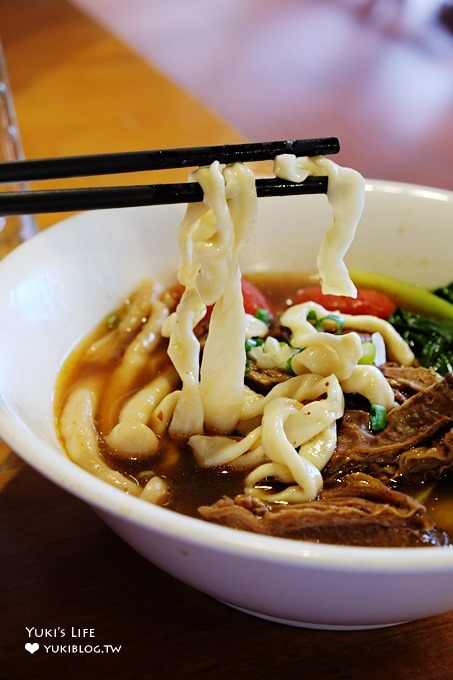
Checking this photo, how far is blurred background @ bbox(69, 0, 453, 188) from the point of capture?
3652 mm

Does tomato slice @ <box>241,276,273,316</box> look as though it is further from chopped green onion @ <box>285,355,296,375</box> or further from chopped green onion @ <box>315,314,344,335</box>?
chopped green onion @ <box>285,355,296,375</box>

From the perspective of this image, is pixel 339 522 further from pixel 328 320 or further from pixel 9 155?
pixel 9 155

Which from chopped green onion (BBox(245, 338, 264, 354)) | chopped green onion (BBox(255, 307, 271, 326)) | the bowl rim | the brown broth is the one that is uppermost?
the bowl rim

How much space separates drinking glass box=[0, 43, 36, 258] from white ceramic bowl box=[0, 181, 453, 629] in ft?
2.23

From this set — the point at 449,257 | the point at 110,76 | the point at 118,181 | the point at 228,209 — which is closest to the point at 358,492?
the point at 228,209

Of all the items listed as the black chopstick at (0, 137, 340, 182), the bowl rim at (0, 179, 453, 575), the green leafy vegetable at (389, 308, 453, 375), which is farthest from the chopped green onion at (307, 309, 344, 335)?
the bowl rim at (0, 179, 453, 575)

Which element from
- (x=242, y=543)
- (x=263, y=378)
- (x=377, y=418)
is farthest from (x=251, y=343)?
(x=242, y=543)

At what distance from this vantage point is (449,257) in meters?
2.14

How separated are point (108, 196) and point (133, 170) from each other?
96 mm

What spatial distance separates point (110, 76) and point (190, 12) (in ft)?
6.68

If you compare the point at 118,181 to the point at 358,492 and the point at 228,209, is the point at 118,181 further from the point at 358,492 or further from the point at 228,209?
the point at 358,492

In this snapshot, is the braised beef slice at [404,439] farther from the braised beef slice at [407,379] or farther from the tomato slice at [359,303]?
the tomato slice at [359,303]

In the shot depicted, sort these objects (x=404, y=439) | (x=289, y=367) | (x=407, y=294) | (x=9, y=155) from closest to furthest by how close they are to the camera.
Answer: (x=404, y=439)
(x=289, y=367)
(x=407, y=294)
(x=9, y=155)

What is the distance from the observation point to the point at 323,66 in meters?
4.56
